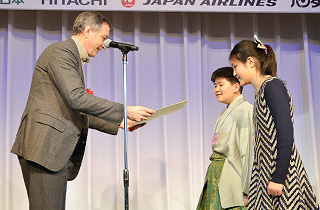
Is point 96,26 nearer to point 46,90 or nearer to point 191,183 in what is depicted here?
point 46,90

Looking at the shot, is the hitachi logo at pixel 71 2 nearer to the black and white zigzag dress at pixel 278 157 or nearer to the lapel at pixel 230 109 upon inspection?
the lapel at pixel 230 109

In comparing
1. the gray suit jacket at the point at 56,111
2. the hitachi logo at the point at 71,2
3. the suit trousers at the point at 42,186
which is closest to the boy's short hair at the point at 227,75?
the gray suit jacket at the point at 56,111

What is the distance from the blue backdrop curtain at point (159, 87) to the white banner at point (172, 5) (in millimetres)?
442

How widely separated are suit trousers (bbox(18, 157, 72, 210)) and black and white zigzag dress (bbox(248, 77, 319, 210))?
3.04 feet

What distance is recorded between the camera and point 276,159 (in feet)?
6.24

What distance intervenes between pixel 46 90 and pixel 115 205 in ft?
6.87

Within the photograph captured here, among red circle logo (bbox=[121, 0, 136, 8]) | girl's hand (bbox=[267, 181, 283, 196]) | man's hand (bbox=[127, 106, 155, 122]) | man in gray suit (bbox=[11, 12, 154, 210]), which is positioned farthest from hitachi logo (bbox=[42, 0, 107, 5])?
girl's hand (bbox=[267, 181, 283, 196])

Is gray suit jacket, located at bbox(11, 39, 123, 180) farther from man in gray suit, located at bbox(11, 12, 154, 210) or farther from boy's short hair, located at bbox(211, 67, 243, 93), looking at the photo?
boy's short hair, located at bbox(211, 67, 243, 93)

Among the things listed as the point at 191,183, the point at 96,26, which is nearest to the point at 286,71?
the point at 191,183

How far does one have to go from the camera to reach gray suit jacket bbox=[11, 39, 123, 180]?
200 cm

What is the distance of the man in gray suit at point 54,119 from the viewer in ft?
6.54

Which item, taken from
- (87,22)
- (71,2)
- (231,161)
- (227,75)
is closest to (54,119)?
(87,22)

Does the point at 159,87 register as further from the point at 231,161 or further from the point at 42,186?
the point at 42,186

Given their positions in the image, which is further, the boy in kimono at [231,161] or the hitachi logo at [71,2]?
the hitachi logo at [71,2]
